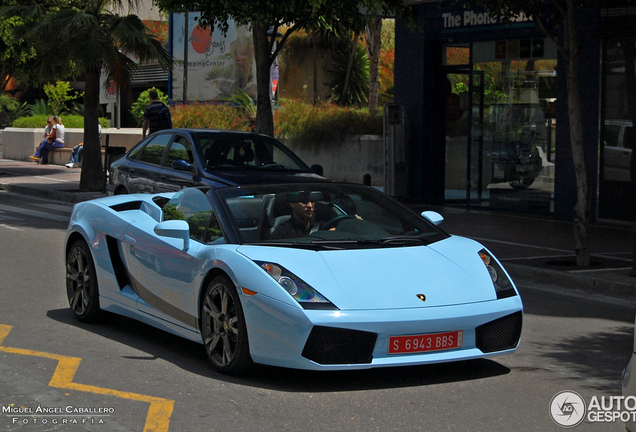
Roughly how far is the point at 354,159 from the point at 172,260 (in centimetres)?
1580

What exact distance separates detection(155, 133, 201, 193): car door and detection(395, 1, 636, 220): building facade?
6.17 meters

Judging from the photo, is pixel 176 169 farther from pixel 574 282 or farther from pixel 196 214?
pixel 196 214

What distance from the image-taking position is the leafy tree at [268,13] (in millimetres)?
Answer: 14461

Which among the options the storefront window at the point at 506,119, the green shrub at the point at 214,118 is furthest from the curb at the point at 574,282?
the green shrub at the point at 214,118

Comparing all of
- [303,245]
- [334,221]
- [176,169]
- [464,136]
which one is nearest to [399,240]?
[334,221]

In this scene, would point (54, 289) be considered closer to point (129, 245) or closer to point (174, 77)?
point (129, 245)

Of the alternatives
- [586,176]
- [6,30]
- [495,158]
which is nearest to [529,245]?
[586,176]

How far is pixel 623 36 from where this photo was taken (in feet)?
45.8

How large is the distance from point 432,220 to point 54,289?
4.06 m

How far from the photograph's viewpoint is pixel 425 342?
17.4 feet

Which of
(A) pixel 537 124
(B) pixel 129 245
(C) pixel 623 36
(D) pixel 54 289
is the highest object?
(C) pixel 623 36

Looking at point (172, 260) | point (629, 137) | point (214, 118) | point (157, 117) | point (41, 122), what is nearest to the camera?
point (172, 260)

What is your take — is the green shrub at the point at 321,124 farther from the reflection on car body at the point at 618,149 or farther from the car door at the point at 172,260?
the car door at the point at 172,260

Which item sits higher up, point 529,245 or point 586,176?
point 586,176
